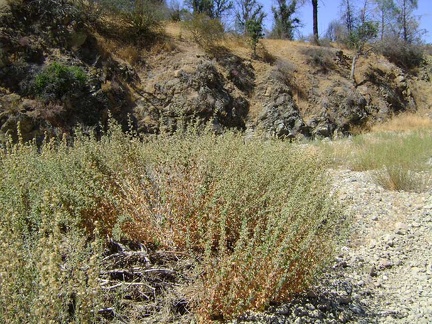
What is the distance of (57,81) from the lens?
36.3 feet

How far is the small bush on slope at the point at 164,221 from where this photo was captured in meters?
1.89

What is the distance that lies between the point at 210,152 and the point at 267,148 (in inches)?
39.6

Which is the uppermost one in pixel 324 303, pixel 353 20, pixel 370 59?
pixel 353 20

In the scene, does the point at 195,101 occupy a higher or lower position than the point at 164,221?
higher

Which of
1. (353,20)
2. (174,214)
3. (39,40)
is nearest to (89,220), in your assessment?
(174,214)

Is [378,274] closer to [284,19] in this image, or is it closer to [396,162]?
[396,162]

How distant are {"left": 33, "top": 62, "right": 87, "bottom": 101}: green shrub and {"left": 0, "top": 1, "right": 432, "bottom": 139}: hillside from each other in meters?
0.03

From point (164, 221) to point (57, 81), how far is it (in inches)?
375

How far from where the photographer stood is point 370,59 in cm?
2109

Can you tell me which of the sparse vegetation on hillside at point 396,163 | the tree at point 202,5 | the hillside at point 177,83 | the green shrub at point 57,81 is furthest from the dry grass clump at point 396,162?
the tree at point 202,5

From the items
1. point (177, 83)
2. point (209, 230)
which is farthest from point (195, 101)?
point (209, 230)

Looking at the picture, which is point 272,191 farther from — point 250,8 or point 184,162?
point 250,8

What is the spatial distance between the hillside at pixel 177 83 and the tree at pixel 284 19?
10.7 ft

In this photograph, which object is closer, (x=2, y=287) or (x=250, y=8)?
(x=2, y=287)
